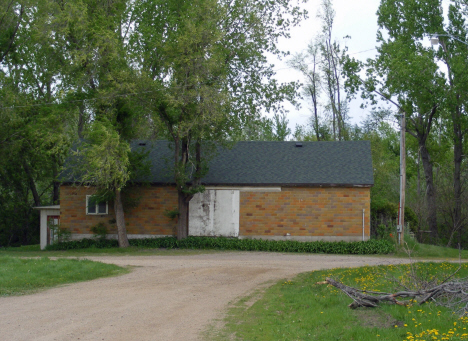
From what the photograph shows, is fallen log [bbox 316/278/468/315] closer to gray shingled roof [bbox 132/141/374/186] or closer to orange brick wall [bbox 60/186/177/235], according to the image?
gray shingled roof [bbox 132/141/374/186]

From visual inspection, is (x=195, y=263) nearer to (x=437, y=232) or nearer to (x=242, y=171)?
(x=242, y=171)

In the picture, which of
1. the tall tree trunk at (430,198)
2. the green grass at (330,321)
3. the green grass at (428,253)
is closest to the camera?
the green grass at (330,321)

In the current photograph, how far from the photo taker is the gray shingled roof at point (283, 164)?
1096 inches

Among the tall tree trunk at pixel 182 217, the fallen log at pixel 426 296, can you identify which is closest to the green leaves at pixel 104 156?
the tall tree trunk at pixel 182 217

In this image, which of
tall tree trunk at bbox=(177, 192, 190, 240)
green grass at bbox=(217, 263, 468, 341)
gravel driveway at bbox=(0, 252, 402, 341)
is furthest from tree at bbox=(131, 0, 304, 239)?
green grass at bbox=(217, 263, 468, 341)

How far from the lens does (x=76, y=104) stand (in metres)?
25.8

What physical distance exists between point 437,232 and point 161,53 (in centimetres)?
2414

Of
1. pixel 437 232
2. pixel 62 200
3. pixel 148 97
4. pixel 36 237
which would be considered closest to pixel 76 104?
pixel 148 97

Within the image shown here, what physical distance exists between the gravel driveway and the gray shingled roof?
30.1ft

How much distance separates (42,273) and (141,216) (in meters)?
13.3

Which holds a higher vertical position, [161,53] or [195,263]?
[161,53]

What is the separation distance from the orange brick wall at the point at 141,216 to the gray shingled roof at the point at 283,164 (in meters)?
0.86

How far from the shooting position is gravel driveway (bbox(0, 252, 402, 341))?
8.52 meters

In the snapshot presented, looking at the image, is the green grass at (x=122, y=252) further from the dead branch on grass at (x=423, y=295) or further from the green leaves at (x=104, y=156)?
the dead branch on grass at (x=423, y=295)
